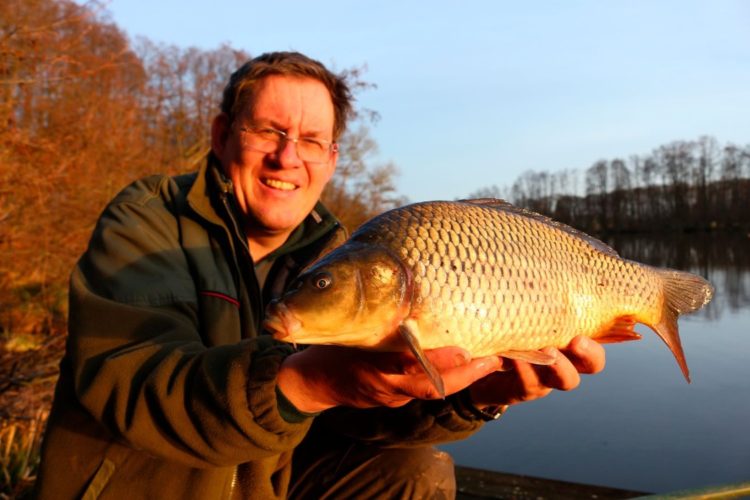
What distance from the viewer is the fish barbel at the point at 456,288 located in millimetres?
1264

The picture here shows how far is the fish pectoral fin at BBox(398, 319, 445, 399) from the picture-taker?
1198 mm

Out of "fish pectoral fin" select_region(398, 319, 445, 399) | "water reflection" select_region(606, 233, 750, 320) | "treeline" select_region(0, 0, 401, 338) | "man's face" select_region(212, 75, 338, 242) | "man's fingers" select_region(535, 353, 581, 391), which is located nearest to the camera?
"fish pectoral fin" select_region(398, 319, 445, 399)

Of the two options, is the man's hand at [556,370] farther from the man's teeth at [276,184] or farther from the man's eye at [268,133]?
the man's eye at [268,133]

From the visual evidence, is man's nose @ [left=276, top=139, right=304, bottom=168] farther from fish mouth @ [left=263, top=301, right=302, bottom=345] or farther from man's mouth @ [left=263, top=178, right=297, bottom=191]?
fish mouth @ [left=263, top=301, right=302, bottom=345]

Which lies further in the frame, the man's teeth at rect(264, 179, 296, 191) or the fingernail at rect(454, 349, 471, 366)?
the man's teeth at rect(264, 179, 296, 191)

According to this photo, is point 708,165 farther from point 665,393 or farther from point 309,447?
point 309,447

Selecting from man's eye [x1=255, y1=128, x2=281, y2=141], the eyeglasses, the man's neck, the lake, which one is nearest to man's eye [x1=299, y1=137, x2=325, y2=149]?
the eyeglasses

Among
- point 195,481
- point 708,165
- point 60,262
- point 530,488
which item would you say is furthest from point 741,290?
point 708,165

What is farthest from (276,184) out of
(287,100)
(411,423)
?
(411,423)

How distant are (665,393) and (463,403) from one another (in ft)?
22.9

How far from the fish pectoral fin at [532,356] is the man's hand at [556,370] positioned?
26 mm

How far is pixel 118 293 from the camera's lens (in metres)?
1.67

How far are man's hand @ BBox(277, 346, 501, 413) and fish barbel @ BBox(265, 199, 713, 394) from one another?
37 millimetres

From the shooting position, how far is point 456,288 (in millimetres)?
1323
